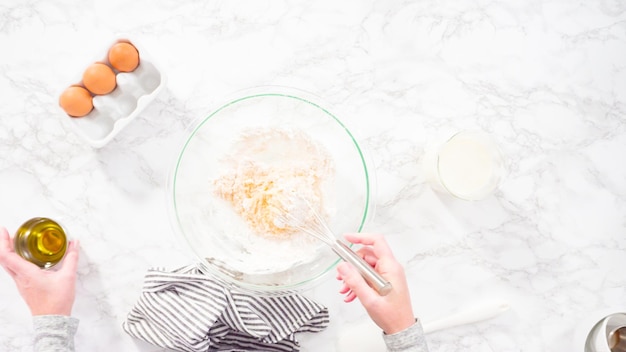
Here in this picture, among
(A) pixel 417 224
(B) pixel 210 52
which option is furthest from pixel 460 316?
(B) pixel 210 52

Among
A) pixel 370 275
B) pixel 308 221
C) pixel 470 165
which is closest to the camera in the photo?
pixel 370 275

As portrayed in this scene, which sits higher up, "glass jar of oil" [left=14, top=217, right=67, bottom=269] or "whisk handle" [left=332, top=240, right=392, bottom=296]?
"glass jar of oil" [left=14, top=217, right=67, bottom=269]

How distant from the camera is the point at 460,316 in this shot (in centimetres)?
126

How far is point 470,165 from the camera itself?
48.0 inches

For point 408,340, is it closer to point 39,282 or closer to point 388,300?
point 388,300

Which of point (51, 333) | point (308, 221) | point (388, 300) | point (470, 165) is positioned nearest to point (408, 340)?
point (388, 300)

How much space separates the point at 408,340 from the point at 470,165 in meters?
0.42

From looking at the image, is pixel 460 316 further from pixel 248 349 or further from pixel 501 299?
pixel 248 349

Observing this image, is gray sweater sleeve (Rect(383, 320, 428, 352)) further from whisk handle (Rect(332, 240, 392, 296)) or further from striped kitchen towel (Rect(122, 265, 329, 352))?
striped kitchen towel (Rect(122, 265, 329, 352))

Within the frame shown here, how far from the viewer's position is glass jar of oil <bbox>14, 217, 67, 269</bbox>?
46.9 inches

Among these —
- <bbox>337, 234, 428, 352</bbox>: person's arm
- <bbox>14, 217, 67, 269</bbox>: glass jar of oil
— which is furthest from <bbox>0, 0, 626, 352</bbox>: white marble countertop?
<bbox>337, 234, 428, 352</bbox>: person's arm

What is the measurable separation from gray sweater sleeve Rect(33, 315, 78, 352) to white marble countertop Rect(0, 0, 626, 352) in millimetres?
86

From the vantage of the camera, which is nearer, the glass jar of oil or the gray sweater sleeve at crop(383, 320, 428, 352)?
the gray sweater sleeve at crop(383, 320, 428, 352)

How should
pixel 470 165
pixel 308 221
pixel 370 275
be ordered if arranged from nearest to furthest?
pixel 370 275 < pixel 308 221 < pixel 470 165
